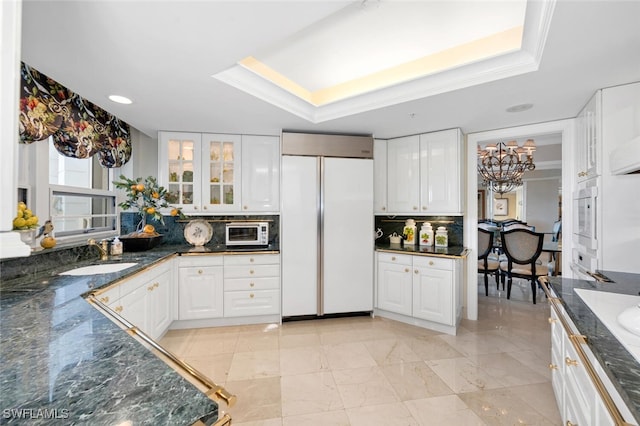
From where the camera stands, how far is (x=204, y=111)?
2637 mm

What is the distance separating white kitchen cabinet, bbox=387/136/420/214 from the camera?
340 cm

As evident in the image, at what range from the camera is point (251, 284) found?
317cm

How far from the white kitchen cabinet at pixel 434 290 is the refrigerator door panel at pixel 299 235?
45.7 inches

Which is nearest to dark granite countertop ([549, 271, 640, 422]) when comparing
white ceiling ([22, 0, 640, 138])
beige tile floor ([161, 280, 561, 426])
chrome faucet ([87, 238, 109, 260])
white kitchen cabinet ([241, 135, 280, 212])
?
beige tile floor ([161, 280, 561, 426])

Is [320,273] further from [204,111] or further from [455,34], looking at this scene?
[455,34]

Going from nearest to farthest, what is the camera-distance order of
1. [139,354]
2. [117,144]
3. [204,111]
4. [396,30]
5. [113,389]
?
[113,389]
[139,354]
[396,30]
[204,111]
[117,144]

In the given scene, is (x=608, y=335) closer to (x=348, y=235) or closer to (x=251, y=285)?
(x=348, y=235)

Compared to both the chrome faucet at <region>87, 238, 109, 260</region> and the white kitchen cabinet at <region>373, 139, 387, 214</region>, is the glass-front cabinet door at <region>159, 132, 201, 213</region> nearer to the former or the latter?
the chrome faucet at <region>87, 238, 109, 260</region>

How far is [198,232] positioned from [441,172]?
3015 millimetres

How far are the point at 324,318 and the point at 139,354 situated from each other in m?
2.70

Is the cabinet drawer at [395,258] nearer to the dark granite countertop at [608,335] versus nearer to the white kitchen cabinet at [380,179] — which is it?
the white kitchen cabinet at [380,179]

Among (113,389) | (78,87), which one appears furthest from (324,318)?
(78,87)

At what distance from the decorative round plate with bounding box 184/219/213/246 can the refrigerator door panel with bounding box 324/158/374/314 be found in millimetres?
1485

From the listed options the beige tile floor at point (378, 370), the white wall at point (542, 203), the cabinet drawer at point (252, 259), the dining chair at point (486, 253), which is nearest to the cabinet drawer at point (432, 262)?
the beige tile floor at point (378, 370)
